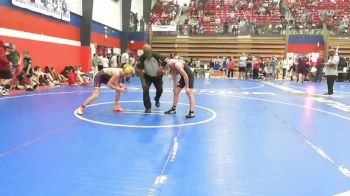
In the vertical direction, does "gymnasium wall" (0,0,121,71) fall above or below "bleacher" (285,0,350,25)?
below

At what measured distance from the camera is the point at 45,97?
32.3 feet

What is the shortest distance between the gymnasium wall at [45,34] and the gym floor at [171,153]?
632cm

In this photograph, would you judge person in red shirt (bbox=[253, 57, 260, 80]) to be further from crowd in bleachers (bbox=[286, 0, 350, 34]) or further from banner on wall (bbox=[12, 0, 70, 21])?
banner on wall (bbox=[12, 0, 70, 21])

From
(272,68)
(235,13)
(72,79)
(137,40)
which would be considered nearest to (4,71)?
(72,79)

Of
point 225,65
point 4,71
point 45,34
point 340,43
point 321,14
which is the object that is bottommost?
point 4,71

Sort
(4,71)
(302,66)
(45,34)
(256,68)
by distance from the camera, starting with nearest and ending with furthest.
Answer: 1. (4,71)
2. (45,34)
3. (302,66)
4. (256,68)

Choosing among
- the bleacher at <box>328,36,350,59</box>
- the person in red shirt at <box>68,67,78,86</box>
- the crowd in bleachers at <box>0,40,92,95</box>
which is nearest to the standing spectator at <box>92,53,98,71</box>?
the crowd in bleachers at <box>0,40,92,95</box>

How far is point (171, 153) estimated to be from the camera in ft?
14.5

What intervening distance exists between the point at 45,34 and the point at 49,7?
4.00ft

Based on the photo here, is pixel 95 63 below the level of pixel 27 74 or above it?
above

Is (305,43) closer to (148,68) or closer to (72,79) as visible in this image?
(72,79)

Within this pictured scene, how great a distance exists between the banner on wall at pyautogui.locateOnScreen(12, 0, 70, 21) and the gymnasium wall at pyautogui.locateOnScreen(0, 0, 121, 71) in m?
0.22

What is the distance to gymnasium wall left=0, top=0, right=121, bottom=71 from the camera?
42.0 ft

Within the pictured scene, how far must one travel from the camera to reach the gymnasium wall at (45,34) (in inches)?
504
